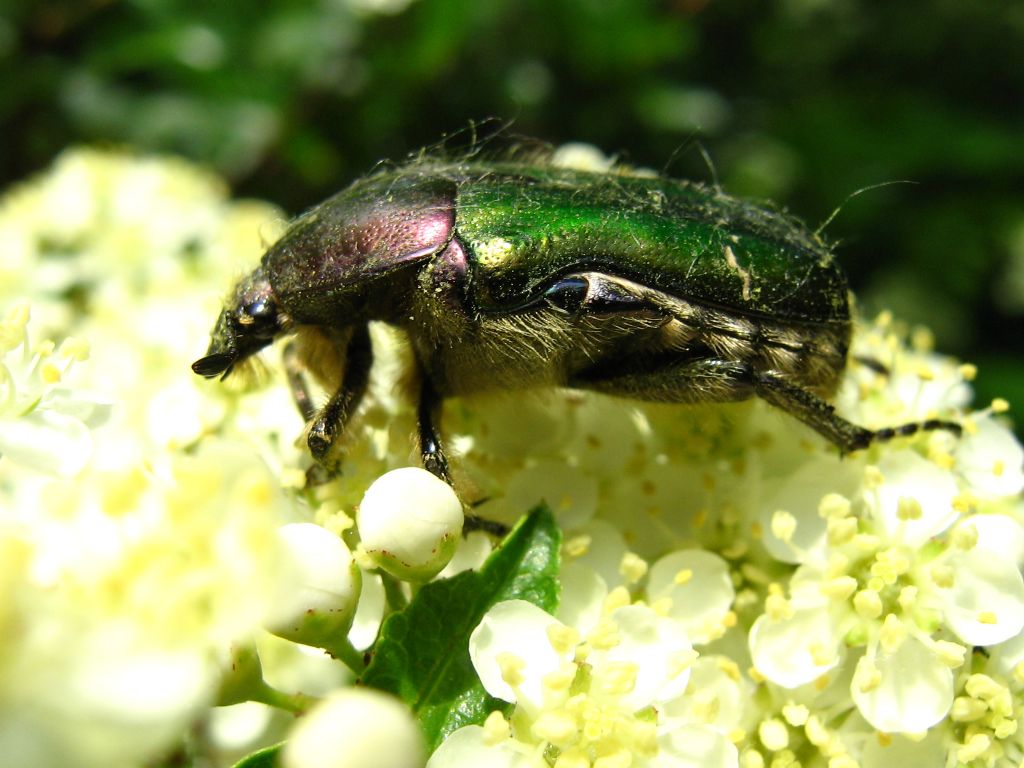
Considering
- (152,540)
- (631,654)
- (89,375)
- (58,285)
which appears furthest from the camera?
(58,285)

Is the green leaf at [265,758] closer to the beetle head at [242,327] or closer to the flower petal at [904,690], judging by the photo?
the beetle head at [242,327]

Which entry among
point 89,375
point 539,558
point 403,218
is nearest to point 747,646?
point 539,558

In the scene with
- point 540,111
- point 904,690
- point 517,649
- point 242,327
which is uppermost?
point 242,327

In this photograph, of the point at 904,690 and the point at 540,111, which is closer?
the point at 904,690

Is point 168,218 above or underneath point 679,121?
above

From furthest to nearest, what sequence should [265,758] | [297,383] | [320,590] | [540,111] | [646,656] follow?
[540,111]
[297,383]
[646,656]
[320,590]
[265,758]

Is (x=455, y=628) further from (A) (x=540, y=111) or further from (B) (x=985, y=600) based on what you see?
(A) (x=540, y=111)

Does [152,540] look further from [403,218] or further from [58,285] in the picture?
[58,285]

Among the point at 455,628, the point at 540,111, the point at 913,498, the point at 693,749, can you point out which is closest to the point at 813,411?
the point at 913,498
